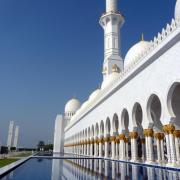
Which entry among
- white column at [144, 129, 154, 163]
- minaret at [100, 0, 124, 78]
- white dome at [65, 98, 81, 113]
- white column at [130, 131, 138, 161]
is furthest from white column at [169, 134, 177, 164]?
white dome at [65, 98, 81, 113]

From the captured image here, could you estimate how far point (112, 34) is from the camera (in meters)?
24.0

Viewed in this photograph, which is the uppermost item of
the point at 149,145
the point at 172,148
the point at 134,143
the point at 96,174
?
the point at 134,143

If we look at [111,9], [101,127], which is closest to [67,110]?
[111,9]

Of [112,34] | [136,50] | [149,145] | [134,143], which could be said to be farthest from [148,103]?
[112,34]

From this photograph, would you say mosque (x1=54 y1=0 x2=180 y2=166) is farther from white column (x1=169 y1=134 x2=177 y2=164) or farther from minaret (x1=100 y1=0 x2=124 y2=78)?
minaret (x1=100 y1=0 x2=124 y2=78)

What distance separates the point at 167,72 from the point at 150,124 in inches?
92.7

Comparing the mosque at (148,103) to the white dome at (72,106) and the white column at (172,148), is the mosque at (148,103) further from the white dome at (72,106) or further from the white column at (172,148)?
the white dome at (72,106)

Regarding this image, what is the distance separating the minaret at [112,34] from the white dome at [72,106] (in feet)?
60.5

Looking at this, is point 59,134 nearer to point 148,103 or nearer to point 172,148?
point 148,103

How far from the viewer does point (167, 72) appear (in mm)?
8422

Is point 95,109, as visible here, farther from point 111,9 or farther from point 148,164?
point 111,9

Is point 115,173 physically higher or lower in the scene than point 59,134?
lower

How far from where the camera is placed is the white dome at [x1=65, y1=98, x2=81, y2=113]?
40656mm

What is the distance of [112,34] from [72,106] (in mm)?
19854
